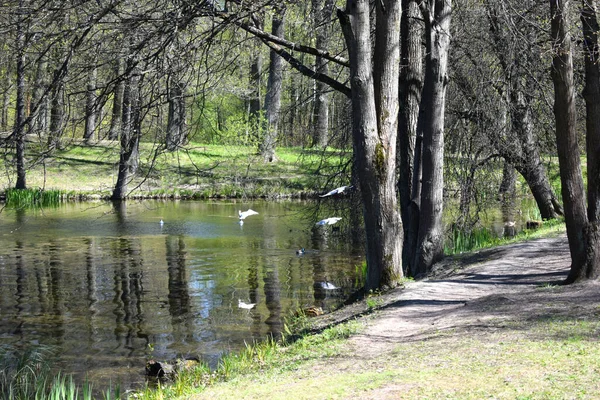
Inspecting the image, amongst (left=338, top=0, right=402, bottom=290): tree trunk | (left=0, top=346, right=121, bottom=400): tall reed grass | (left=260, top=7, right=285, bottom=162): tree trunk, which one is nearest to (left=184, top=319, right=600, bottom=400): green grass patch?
(left=0, top=346, right=121, bottom=400): tall reed grass

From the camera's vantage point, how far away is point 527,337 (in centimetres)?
721

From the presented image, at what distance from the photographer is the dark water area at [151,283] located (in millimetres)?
11273

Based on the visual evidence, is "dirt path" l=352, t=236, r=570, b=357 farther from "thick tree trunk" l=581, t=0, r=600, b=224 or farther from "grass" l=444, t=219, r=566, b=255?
"grass" l=444, t=219, r=566, b=255

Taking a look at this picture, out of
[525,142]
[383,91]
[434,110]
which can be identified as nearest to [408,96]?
[434,110]

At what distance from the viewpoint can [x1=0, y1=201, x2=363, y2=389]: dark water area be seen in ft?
37.0

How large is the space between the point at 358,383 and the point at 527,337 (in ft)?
6.32

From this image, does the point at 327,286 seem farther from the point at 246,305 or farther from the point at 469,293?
the point at 469,293

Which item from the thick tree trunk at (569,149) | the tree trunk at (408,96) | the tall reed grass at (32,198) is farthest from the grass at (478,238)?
the tall reed grass at (32,198)

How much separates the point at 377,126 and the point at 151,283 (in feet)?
24.2

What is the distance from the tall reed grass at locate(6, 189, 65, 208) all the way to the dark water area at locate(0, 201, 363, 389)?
5.36 feet

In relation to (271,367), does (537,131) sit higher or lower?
higher

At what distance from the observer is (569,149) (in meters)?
9.15

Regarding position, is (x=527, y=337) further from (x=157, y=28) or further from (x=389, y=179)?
(x=157, y=28)

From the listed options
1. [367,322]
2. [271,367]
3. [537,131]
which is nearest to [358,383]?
[271,367]
